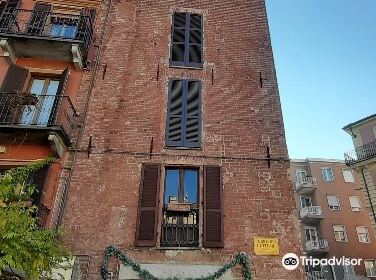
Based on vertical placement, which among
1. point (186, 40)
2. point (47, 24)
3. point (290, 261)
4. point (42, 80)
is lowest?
point (290, 261)

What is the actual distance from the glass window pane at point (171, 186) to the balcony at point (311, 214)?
887 inches

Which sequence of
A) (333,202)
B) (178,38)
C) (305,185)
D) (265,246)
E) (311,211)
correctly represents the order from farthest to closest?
(305,185)
(333,202)
(311,211)
(178,38)
(265,246)

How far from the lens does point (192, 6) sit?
1313 centimetres

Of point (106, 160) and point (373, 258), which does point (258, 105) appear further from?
point (373, 258)

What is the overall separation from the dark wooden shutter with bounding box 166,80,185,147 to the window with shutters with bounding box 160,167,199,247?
2.94ft

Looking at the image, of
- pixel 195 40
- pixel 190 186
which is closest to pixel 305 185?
pixel 195 40

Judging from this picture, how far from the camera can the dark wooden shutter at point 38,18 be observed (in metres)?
11.6

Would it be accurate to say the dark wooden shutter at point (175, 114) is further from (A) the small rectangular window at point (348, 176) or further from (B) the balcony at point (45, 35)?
(A) the small rectangular window at point (348, 176)

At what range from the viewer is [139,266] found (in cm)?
804

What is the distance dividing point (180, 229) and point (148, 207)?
3.15 feet

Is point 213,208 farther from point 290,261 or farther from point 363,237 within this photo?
point 363,237

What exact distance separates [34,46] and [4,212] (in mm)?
7329

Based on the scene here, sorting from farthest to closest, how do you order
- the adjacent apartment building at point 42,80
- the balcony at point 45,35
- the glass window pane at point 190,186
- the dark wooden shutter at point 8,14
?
1. the dark wooden shutter at point 8,14
2. the balcony at point 45,35
3. the glass window pane at point 190,186
4. the adjacent apartment building at point 42,80

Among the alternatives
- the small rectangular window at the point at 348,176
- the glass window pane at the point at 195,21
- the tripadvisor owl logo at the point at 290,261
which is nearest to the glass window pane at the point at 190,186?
the tripadvisor owl logo at the point at 290,261
